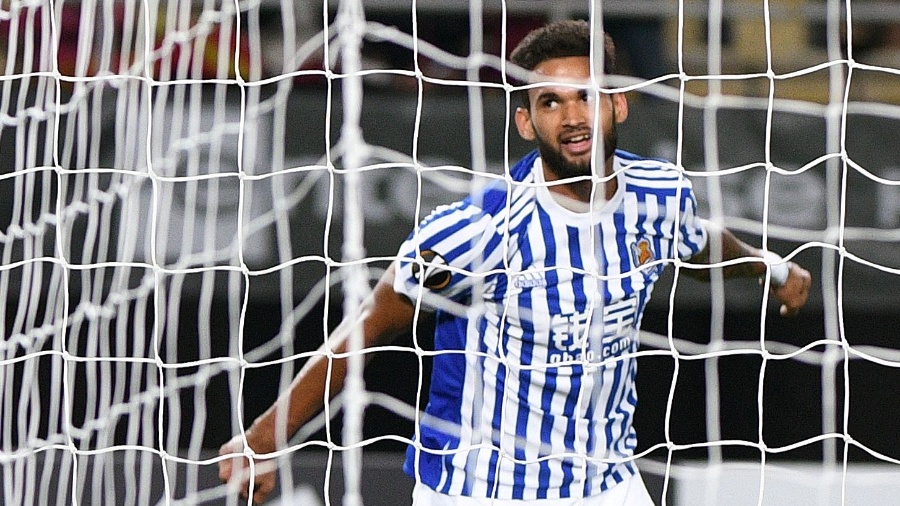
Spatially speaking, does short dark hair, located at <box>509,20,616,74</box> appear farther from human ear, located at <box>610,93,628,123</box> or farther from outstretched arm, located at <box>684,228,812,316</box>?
outstretched arm, located at <box>684,228,812,316</box>

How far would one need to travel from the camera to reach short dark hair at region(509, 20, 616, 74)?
206 centimetres

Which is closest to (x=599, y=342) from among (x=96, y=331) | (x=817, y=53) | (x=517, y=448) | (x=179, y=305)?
(x=517, y=448)

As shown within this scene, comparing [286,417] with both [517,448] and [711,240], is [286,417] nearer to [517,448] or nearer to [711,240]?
[517,448]

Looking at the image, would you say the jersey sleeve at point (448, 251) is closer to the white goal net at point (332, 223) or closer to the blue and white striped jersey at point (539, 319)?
the blue and white striped jersey at point (539, 319)

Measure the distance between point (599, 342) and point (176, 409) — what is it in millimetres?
1487

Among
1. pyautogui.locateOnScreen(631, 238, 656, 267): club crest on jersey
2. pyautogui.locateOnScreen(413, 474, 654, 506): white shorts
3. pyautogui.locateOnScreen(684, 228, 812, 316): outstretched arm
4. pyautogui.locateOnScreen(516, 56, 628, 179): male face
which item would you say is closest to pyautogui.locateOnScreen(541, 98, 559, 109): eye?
pyautogui.locateOnScreen(516, 56, 628, 179): male face

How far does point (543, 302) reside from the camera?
207 cm

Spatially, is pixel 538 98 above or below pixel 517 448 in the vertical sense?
above

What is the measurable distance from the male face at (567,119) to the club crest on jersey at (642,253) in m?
0.15

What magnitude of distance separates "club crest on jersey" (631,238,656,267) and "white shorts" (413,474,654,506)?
0.38m

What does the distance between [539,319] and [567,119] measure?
322mm

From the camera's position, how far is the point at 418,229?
6.66ft

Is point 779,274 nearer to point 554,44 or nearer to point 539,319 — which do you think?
point 539,319

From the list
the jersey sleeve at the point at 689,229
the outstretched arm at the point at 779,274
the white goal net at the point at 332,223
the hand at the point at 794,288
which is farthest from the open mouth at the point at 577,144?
the white goal net at the point at 332,223
